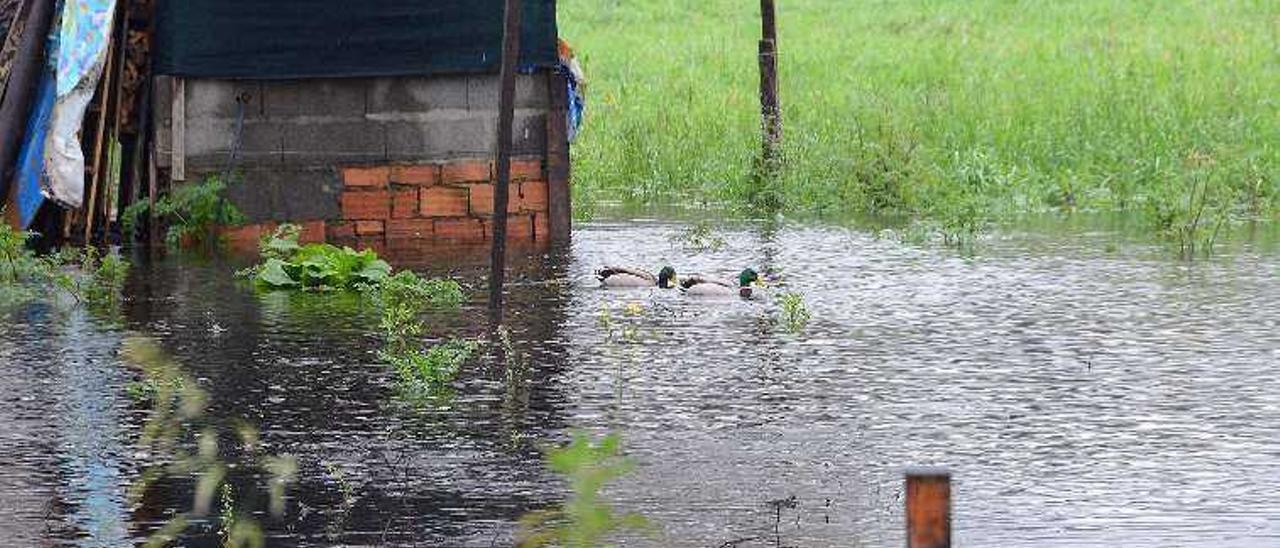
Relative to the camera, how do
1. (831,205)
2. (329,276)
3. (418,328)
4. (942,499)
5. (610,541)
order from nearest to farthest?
(942,499) → (610,541) → (418,328) → (329,276) → (831,205)

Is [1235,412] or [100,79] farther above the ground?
[100,79]

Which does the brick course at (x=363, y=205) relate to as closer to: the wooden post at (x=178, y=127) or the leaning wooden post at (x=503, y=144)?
the wooden post at (x=178, y=127)

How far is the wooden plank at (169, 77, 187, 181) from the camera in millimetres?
17500

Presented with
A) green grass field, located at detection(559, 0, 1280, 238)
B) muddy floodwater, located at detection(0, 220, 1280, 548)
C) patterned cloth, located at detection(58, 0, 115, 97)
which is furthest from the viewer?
green grass field, located at detection(559, 0, 1280, 238)

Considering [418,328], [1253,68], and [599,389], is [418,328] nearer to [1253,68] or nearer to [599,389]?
[599,389]

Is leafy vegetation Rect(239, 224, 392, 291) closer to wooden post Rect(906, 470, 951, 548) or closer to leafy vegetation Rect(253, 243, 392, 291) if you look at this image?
leafy vegetation Rect(253, 243, 392, 291)

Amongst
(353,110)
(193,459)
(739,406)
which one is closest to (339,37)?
(353,110)

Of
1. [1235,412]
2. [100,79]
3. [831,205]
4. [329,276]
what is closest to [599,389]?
[1235,412]

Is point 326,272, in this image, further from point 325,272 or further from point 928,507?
point 928,507

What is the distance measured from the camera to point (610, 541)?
27.1ft

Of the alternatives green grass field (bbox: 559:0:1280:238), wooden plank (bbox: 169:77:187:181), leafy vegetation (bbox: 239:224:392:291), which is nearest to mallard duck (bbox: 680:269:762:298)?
leafy vegetation (bbox: 239:224:392:291)

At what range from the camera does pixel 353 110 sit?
17.8 m

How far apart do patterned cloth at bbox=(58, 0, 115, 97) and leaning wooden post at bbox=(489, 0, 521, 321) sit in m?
5.07

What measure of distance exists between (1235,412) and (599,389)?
8.58 feet
